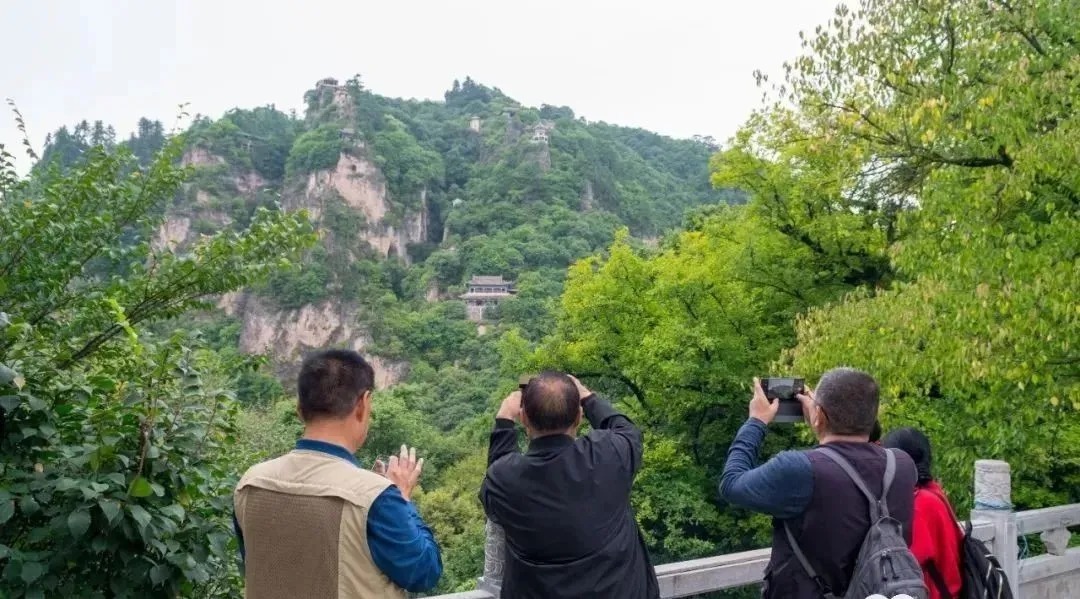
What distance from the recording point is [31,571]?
2143 millimetres

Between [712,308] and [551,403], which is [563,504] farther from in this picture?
[712,308]

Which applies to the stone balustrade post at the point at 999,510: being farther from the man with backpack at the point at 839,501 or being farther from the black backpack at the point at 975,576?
the man with backpack at the point at 839,501

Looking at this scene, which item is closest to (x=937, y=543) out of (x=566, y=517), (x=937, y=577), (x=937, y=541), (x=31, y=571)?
(x=937, y=541)

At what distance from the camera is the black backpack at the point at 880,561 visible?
2219 mm

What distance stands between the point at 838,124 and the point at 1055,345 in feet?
8.89

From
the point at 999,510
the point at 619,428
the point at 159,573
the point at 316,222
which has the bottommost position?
the point at 999,510

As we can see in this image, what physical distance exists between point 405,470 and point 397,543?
0.84 ft

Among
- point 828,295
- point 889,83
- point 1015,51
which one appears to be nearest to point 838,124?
point 889,83

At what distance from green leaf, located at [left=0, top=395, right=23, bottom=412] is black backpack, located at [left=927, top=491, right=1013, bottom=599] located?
9.75 ft

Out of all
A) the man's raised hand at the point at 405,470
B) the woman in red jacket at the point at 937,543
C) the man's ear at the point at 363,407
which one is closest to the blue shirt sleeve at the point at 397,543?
the man's raised hand at the point at 405,470

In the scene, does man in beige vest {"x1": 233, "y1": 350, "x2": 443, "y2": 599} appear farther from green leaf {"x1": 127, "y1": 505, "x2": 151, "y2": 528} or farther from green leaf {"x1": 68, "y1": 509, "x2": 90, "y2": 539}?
green leaf {"x1": 68, "y1": 509, "x2": 90, "y2": 539}

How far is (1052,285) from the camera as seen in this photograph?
5.38 m

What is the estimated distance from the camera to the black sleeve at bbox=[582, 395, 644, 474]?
2375 mm

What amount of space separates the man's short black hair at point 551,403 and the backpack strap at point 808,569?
2.56ft
